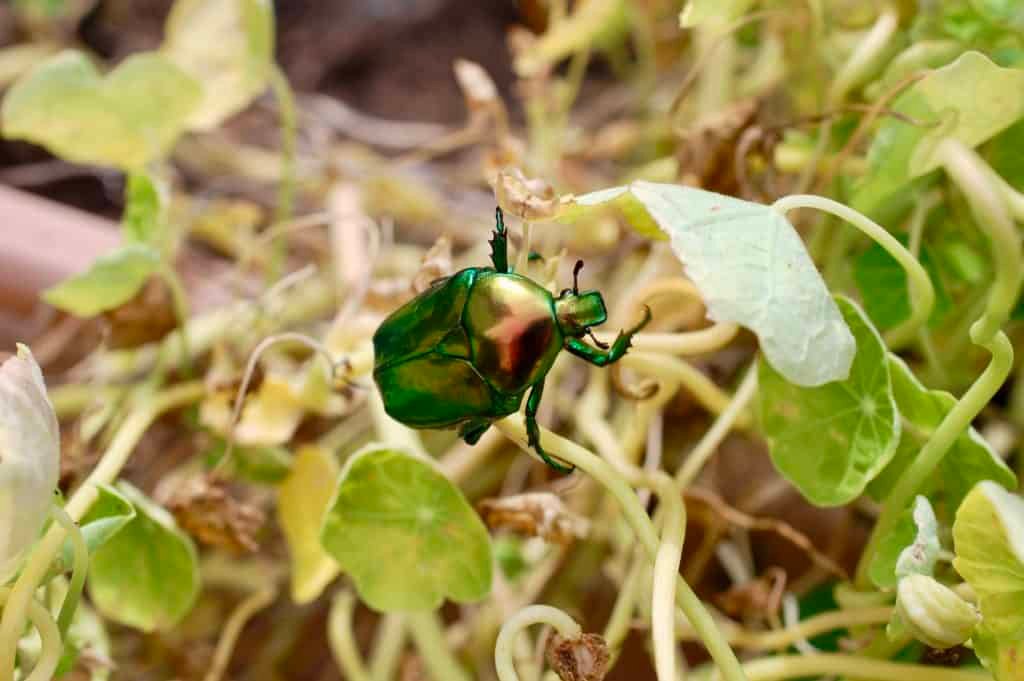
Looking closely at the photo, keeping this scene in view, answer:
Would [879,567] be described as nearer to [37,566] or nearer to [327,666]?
[37,566]

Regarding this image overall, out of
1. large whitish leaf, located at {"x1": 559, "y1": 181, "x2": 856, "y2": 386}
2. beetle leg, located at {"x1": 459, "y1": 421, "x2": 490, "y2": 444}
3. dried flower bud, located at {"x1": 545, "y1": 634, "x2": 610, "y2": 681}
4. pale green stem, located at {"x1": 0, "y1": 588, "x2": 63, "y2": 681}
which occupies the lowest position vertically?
dried flower bud, located at {"x1": 545, "y1": 634, "x2": 610, "y2": 681}

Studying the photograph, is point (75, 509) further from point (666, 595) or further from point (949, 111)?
point (949, 111)

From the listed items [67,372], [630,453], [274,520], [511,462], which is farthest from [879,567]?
[67,372]

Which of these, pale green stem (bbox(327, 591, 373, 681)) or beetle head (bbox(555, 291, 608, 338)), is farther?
pale green stem (bbox(327, 591, 373, 681))

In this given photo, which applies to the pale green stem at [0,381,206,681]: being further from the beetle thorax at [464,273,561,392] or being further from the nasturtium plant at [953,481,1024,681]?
the nasturtium plant at [953,481,1024,681]

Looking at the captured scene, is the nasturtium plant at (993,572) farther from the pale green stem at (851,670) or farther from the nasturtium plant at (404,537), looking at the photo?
the nasturtium plant at (404,537)

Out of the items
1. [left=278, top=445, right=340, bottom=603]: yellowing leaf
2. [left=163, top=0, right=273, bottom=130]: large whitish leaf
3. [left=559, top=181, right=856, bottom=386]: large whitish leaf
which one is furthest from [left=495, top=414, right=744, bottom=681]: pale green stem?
[left=163, top=0, right=273, bottom=130]: large whitish leaf

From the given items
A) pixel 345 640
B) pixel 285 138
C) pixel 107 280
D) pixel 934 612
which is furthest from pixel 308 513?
pixel 934 612

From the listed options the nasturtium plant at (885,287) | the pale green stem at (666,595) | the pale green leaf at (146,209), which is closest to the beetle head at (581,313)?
the pale green stem at (666,595)
